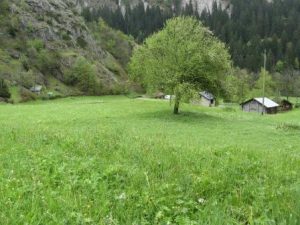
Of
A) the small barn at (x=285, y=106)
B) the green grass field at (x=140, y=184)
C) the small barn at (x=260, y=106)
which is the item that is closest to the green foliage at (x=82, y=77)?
the small barn at (x=260, y=106)

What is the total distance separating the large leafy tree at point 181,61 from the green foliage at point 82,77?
234 ft

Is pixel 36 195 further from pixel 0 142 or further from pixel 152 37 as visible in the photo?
pixel 152 37

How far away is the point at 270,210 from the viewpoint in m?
7.69

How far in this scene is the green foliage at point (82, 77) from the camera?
119 m

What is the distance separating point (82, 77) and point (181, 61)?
Answer: 75966 millimetres

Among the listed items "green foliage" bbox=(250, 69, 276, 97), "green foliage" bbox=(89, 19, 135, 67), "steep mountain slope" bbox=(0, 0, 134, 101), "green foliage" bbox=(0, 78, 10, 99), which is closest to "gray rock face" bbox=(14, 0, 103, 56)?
"steep mountain slope" bbox=(0, 0, 134, 101)

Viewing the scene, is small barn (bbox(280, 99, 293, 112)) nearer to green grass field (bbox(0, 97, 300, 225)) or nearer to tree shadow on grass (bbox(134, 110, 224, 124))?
tree shadow on grass (bbox(134, 110, 224, 124))

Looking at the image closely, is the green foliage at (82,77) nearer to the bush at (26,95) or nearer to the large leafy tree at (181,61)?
the bush at (26,95)

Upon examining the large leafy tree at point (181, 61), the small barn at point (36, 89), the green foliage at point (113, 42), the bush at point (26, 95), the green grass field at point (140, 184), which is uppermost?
the green foliage at point (113, 42)

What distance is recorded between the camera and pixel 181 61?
46.7 metres

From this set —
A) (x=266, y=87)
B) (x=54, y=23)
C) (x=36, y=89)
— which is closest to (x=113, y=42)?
(x=54, y=23)

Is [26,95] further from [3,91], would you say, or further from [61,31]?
[61,31]

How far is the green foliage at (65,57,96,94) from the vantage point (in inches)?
4683

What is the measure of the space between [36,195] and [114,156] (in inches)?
156
